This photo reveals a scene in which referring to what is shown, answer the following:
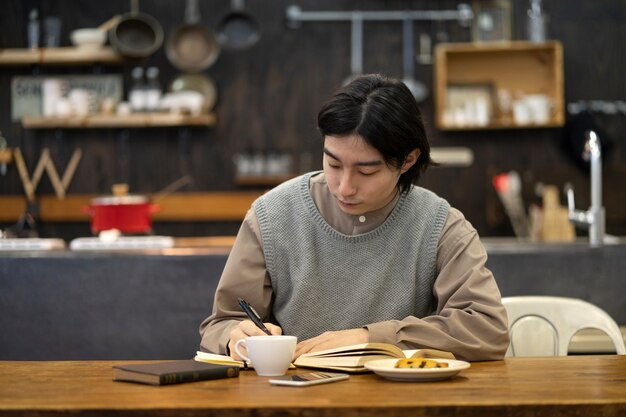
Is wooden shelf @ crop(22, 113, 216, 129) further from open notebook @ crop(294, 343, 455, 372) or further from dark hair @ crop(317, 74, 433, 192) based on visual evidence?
open notebook @ crop(294, 343, 455, 372)

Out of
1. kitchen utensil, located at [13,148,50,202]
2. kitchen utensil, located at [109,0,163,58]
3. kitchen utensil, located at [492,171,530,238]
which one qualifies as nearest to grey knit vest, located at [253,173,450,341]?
kitchen utensil, located at [492,171,530,238]

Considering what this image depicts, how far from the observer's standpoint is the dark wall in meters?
6.00

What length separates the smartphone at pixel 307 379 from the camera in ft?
5.41

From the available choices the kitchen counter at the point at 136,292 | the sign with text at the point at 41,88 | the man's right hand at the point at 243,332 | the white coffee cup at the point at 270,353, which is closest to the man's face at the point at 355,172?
the man's right hand at the point at 243,332

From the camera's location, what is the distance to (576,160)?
5.95m

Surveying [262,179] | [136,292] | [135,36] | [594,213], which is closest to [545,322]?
[594,213]

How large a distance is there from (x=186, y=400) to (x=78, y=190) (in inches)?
188

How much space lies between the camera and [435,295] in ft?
7.30

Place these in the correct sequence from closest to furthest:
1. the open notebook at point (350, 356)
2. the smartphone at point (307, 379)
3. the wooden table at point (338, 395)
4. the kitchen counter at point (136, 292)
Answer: the wooden table at point (338, 395), the smartphone at point (307, 379), the open notebook at point (350, 356), the kitchen counter at point (136, 292)

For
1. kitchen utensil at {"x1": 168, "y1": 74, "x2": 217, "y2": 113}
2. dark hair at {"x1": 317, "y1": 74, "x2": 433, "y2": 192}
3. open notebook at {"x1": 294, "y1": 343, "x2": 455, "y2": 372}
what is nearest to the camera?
open notebook at {"x1": 294, "y1": 343, "x2": 455, "y2": 372}

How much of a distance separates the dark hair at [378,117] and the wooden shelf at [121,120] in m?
3.72

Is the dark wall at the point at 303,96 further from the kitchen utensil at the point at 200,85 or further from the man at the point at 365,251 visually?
the man at the point at 365,251

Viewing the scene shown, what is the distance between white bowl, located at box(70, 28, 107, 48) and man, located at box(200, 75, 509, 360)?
3.78m

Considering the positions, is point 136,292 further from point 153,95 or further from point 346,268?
point 153,95
